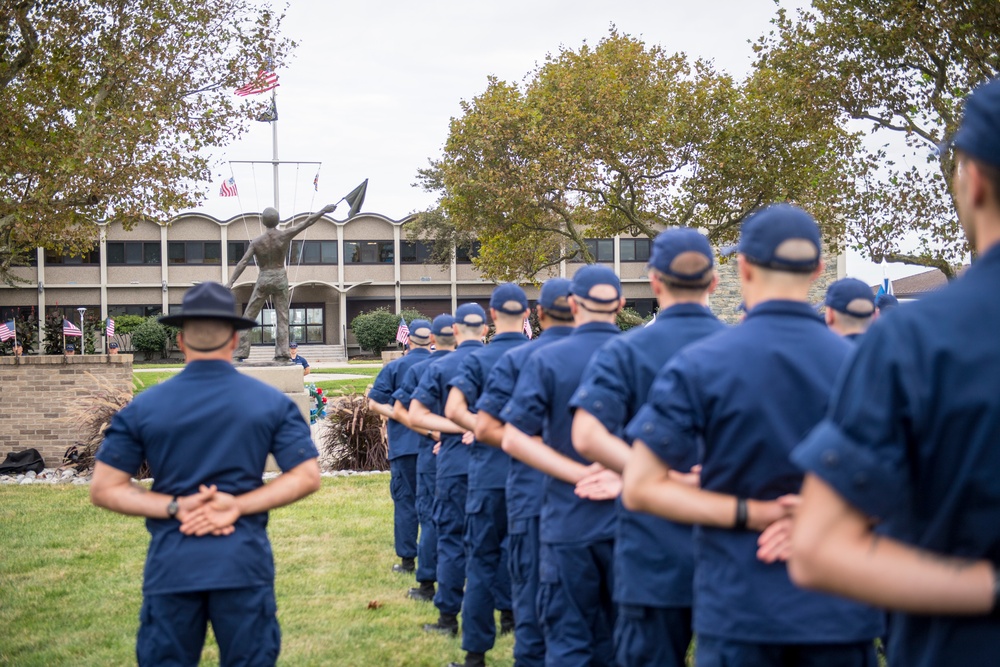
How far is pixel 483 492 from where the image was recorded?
22.5 ft

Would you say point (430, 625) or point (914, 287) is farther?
point (914, 287)

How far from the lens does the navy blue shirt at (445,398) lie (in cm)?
782

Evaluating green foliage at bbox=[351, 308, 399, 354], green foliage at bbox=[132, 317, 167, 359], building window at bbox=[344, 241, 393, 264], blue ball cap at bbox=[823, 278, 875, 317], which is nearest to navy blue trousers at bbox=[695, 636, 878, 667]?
blue ball cap at bbox=[823, 278, 875, 317]

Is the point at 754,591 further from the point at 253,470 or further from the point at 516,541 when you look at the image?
the point at 516,541

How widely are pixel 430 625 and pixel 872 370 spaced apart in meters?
6.47

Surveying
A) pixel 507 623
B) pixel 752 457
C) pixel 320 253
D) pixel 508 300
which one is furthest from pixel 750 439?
pixel 320 253

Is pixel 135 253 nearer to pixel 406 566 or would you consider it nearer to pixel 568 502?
pixel 406 566

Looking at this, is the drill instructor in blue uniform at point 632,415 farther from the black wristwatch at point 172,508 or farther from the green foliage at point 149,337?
the green foliage at point 149,337

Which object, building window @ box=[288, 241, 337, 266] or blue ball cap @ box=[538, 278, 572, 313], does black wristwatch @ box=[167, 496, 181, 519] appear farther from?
building window @ box=[288, 241, 337, 266]

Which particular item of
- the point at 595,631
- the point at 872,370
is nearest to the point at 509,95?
the point at 595,631

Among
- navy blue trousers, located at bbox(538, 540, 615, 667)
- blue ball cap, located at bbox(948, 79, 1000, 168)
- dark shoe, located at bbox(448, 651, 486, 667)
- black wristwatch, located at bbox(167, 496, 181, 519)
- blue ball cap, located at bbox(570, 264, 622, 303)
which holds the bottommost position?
dark shoe, located at bbox(448, 651, 486, 667)

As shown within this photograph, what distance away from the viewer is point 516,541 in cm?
566

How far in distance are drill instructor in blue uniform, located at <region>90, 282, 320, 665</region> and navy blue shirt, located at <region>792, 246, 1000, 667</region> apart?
2.84m

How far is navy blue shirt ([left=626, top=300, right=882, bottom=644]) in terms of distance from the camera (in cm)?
306
